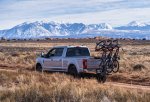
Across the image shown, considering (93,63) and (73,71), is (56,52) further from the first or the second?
(93,63)

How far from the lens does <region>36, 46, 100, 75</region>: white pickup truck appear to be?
2255 centimetres

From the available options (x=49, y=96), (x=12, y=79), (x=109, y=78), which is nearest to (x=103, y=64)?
(x=109, y=78)

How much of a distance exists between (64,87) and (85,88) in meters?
Answer: 0.79

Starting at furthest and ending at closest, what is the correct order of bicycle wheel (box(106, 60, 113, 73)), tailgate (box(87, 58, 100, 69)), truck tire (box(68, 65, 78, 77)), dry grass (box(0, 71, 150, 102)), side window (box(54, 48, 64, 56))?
side window (box(54, 48, 64, 56)) → truck tire (box(68, 65, 78, 77)) → tailgate (box(87, 58, 100, 69)) → bicycle wheel (box(106, 60, 113, 73)) → dry grass (box(0, 71, 150, 102))

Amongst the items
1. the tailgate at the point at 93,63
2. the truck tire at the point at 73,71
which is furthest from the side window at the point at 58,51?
the tailgate at the point at 93,63

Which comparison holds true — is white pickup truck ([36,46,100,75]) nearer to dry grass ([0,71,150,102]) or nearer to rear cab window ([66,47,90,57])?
rear cab window ([66,47,90,57])

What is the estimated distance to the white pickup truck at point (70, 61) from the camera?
74.0 feet

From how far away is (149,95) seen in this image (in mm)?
14531

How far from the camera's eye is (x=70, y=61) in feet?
77.3

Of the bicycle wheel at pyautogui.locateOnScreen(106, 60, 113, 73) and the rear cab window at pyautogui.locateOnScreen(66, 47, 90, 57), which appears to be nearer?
the bicycle wheel at pyautogui.locateOnScreen(106, 60, 113, 73)

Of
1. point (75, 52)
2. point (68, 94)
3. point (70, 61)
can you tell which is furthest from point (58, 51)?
point (68, 94)

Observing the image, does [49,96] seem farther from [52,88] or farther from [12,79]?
[12,79]

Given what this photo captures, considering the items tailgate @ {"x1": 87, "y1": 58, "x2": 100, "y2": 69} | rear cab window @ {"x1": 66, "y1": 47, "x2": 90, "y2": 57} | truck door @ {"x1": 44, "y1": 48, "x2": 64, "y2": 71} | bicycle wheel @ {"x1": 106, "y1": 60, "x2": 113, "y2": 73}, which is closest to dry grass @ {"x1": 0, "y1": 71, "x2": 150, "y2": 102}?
bicycle wheel @ {"x1": 106, "y1": 60, "x2": 113, "y2": 73}

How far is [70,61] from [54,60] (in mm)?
1632
